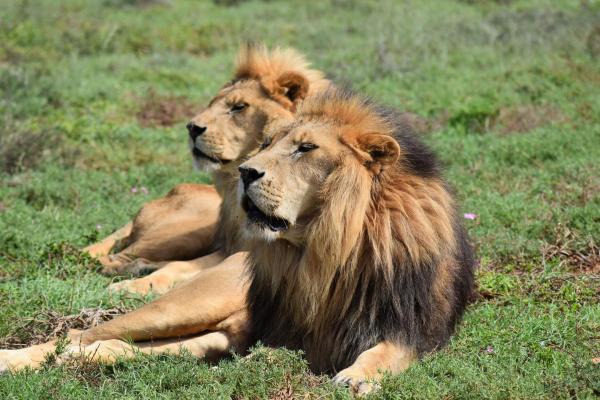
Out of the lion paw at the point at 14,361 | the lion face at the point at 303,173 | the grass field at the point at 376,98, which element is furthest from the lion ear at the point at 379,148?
the lion paw at the point at 14,361

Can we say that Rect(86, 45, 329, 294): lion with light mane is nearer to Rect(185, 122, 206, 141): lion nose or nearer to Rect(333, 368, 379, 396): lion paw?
Rect(185, 122, 206, 141): lion nose

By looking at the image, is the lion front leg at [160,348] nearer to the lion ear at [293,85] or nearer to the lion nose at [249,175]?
the lion nose at [249,175]

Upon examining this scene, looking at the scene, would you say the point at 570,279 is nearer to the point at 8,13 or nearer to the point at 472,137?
the point at 472,137

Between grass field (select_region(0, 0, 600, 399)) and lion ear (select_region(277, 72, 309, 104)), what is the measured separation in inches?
33.0

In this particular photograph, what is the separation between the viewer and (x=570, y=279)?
17.1 feet

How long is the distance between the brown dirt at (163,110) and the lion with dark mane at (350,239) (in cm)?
602

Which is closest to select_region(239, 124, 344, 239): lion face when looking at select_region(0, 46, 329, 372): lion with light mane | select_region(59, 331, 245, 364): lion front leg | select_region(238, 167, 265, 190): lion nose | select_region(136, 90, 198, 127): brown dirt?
select_region(238, 167, 265, 190): lion nose

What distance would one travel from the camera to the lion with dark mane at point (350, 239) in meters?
4.07

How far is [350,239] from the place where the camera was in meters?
4.06

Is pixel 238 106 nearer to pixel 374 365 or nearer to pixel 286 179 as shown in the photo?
pixel 286 179

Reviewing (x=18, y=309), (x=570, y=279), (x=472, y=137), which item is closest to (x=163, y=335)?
(x=18, y=309)

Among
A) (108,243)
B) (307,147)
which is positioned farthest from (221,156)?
(307,147)

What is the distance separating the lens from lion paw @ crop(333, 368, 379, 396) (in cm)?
379

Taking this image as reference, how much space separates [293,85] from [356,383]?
267cm
